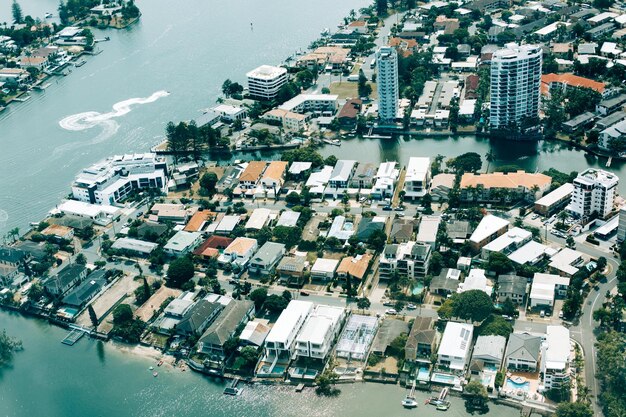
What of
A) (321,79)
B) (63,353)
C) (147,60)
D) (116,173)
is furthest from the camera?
(147,60)

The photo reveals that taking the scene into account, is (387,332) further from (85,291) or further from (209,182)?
(209,182)

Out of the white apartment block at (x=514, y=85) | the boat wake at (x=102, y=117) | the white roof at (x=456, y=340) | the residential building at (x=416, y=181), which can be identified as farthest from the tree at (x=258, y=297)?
the boat wake at (x=102, y=117)

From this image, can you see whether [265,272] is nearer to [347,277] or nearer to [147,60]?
[347,277]

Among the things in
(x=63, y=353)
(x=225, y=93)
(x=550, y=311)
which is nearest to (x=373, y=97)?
(x=225, y=93)

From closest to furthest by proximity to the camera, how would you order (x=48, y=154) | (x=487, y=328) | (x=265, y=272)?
(x=487, y=328), (x=265, y=272), (x=48, y=154)

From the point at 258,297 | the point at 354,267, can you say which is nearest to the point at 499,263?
the point at 354,267

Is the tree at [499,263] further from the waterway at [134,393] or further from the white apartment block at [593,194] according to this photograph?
the waterway at [134,393]
